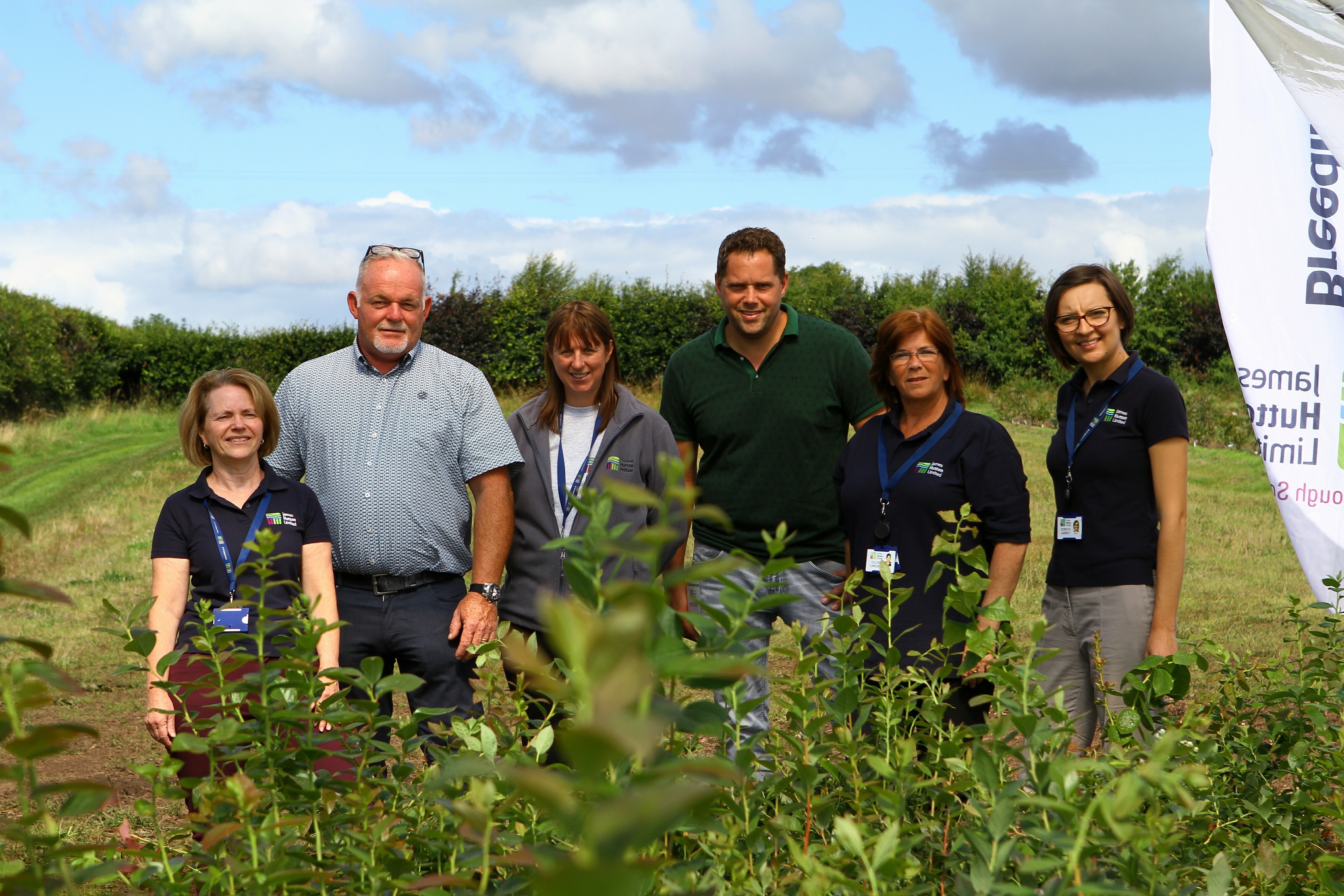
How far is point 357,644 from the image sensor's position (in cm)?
346

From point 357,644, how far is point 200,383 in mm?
944

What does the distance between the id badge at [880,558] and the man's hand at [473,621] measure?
118 centimetres

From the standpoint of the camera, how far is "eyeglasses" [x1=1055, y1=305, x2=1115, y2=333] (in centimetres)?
336

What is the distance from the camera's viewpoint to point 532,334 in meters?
24.8

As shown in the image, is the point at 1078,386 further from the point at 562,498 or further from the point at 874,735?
the point at 874,735

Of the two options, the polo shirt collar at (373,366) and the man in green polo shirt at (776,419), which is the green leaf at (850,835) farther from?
the polo shirt collar at (373,366)

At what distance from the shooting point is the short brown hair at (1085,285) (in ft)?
11.2

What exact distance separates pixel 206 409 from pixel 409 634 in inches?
36.6

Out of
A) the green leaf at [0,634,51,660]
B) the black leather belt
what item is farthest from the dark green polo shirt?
the green leaf at [0,634,51,660]

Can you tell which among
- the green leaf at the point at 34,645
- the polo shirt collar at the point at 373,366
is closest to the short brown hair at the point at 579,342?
the polo shirt collar at the point at 373,366

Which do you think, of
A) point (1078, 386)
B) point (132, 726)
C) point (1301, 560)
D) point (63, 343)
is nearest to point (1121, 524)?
point (1078, 386)

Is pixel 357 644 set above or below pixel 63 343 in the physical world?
below

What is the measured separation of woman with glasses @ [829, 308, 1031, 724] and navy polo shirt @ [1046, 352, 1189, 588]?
20cm

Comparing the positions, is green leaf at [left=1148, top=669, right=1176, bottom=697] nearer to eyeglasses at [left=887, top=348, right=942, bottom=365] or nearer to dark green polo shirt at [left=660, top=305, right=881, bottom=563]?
eyeglasses at [left=887, top=348, right=942, bottom=365]
